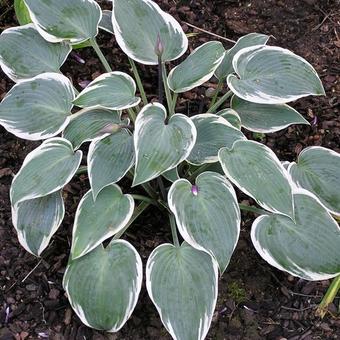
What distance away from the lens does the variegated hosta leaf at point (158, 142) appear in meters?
1.46

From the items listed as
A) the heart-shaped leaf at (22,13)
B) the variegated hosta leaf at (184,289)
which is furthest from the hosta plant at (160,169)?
the heart-shaped leaf at (22,13)

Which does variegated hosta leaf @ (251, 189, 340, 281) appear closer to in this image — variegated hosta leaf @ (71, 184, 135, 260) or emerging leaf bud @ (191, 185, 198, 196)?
emerging leaf bud @ (191, 185, 198, 196)

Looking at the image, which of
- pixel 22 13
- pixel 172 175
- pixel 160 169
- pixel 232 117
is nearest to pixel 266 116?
pixel 232 117

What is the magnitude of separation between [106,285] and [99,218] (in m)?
0.18

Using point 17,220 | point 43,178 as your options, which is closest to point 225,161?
point 43,178

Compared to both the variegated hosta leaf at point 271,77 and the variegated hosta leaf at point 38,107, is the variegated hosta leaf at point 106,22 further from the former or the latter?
the variegated hosta leaf at point 271,77

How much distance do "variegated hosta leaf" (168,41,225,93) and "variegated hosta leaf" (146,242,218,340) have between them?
1.55ft

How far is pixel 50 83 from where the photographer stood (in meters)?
1.74

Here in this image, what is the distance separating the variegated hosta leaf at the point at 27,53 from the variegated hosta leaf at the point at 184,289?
707 mm

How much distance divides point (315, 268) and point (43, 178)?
766mm

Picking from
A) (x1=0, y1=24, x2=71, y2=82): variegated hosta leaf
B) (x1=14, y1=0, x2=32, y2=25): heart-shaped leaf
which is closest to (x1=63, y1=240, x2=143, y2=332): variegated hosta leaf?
(x1=0, y1=24, x2=71, y2=82): variegated hosta leaf

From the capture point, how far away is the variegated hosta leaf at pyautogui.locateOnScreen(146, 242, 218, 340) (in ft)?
4.89

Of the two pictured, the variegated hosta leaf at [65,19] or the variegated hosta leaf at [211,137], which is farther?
the variegated hosta leaf at [65,19]

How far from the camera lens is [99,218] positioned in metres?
1.57
